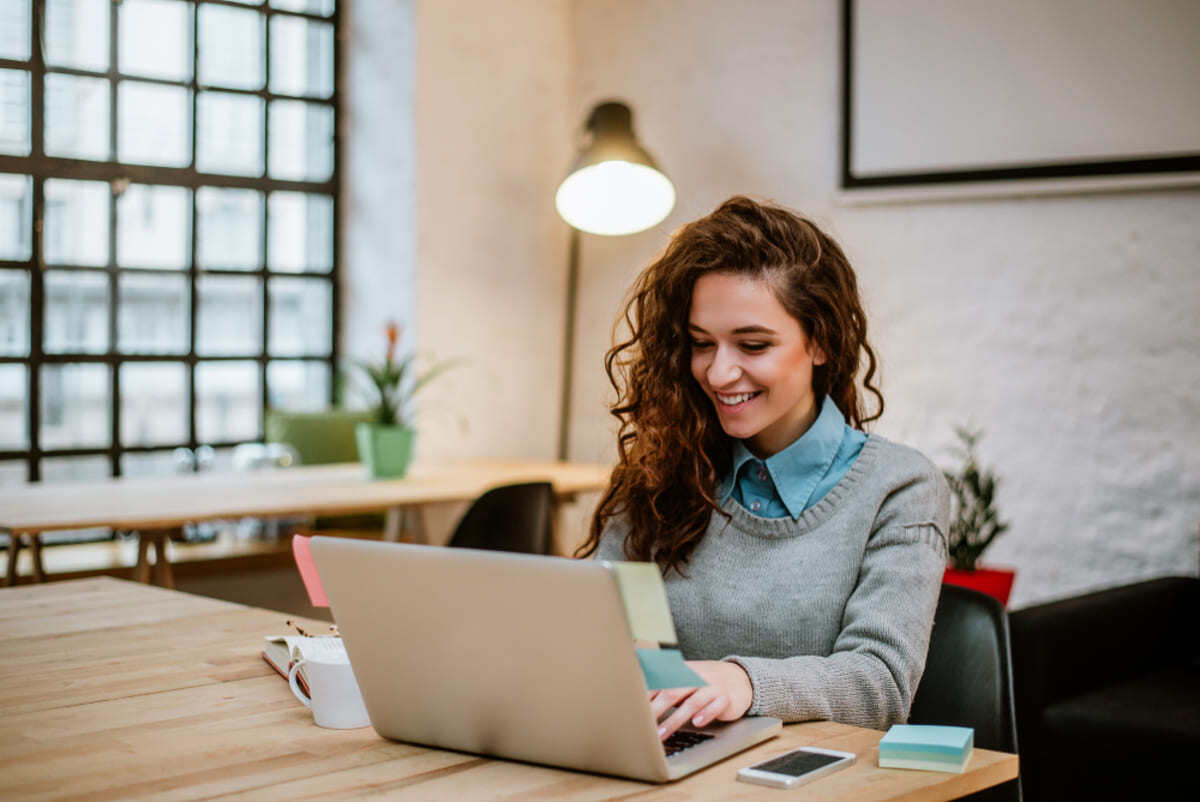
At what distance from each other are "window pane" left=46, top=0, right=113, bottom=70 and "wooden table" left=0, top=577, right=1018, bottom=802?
3232 millimetres

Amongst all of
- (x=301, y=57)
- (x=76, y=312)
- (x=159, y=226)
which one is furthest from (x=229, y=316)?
(x=301, y=57)

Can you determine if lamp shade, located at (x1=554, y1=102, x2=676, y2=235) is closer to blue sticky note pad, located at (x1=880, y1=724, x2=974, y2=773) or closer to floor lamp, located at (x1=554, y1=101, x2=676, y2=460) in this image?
floor lamp, located at (x1=554, y1=101, x2=676, y2=460)

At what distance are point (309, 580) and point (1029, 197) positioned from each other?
10.5ft

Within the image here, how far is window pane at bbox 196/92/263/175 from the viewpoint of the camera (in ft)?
15.9

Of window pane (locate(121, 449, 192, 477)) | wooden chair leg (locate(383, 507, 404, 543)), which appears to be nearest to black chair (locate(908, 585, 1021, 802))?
wooden chair leg (locate(383, 507, 404, 543))

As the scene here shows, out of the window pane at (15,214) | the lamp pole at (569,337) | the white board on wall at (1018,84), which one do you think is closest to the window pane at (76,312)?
the window pane at (15,214)

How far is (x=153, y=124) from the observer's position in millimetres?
4730

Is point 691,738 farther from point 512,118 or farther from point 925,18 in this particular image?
point 512,118

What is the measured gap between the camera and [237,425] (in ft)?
16.3

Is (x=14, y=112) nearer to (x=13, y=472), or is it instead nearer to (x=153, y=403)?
(x=153, y=403)

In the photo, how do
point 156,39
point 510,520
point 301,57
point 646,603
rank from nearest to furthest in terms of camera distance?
point 646,603 < point 510,520 < point 156,39 < point 301,57

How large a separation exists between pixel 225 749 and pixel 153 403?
3686mm

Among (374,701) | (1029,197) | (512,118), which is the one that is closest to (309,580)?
(374,701)

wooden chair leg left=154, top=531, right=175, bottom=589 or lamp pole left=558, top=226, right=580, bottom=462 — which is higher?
lamp pole left=558, top=226, right=580, bottom=462
